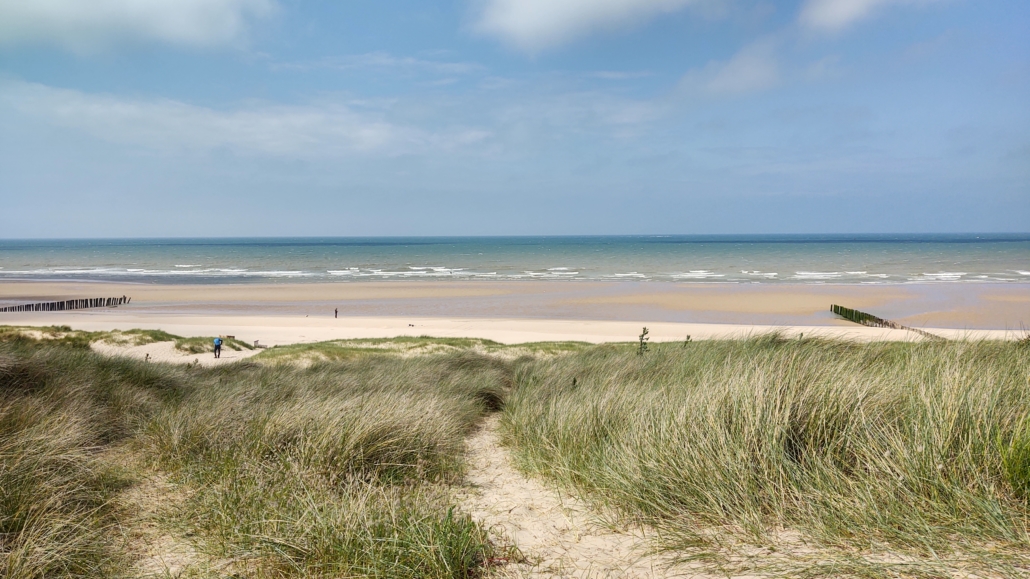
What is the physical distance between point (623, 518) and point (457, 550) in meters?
1.42

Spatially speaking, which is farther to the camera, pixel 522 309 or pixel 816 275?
pixel 816 275

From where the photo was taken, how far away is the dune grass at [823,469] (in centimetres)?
336

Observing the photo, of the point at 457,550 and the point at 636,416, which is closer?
the point at 457,550

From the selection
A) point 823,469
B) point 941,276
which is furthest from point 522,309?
point 941,276

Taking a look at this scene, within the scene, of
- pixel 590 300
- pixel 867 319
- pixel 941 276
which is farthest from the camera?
pixel 941 276

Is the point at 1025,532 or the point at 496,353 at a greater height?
the point at 1025,532

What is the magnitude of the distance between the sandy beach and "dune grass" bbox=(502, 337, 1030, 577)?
17.3m

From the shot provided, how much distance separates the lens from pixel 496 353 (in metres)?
18.3

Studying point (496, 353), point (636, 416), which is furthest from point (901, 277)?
point (636, 416)

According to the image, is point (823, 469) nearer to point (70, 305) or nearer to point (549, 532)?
point (549, 532)

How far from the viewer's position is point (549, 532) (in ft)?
14.2

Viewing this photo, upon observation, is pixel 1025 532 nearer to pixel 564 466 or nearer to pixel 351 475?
pixel 564 466

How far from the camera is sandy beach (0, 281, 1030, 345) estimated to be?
93.4 feet

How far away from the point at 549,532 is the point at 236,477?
8.08 feet
